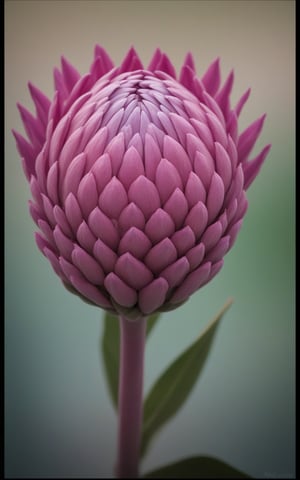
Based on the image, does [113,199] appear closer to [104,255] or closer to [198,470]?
[104,255]

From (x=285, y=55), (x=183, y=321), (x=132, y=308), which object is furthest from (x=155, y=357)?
(x=285, y=55)

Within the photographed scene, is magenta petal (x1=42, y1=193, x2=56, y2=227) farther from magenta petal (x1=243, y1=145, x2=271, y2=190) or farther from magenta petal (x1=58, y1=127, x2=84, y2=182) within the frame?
magenta petal (x1=243, y1=145, x2=271, y2=190)

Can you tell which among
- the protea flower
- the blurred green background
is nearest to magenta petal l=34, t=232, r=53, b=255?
the protea flower

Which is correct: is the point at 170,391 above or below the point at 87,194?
below

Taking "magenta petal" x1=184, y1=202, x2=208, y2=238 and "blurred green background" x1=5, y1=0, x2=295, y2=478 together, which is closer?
"magenta petal" x1=184, y1=202, x2=208, y2=238

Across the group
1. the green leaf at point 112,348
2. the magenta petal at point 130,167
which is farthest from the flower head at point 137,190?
the green leaf at point 112,348

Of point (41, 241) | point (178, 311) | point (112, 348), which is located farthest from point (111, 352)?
point (41, 241)

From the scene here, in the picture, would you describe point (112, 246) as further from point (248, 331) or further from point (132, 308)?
point (248, 331)
